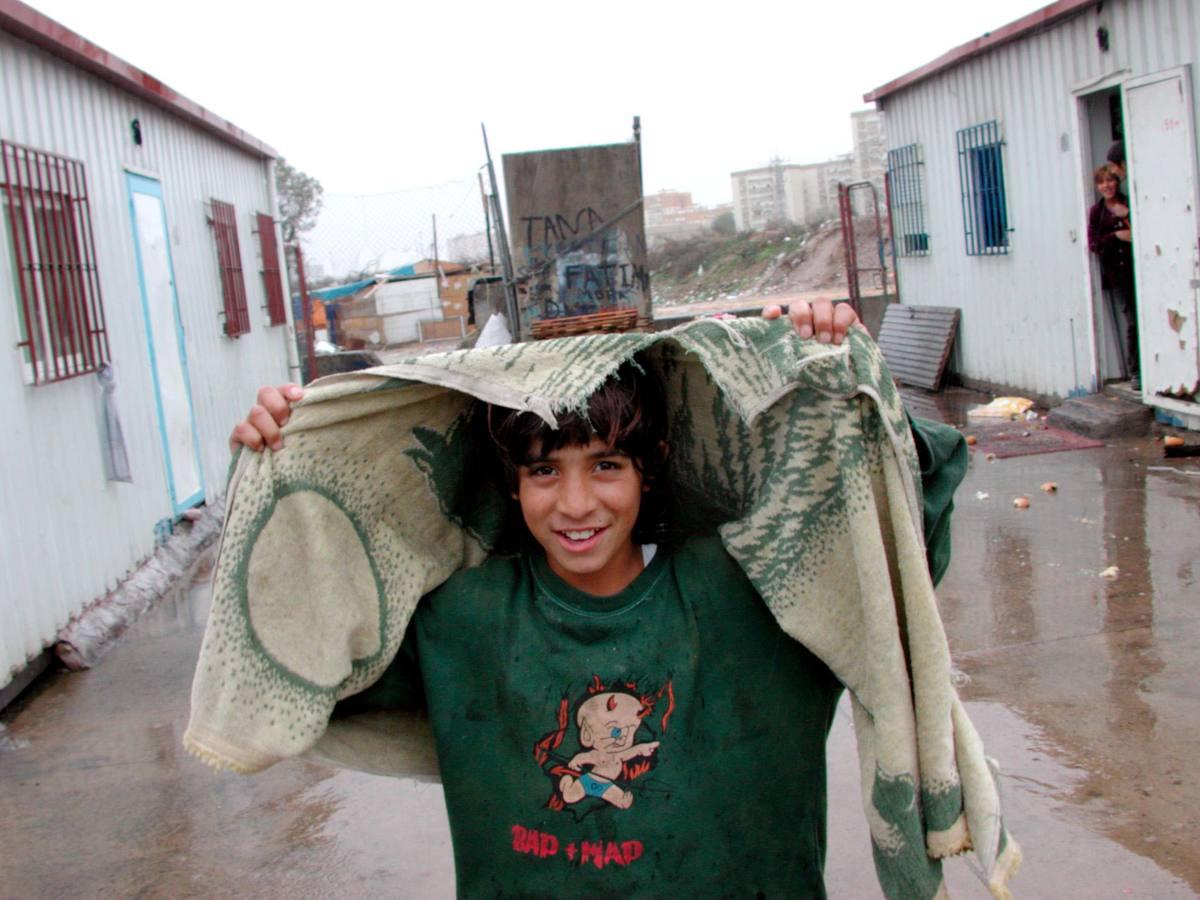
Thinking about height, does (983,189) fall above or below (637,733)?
above

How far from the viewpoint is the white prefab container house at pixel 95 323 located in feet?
18.5

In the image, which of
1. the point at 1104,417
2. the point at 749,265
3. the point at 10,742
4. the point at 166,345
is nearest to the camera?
the point at 10,742

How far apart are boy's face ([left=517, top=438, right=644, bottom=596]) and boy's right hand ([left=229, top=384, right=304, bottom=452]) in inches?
13.9

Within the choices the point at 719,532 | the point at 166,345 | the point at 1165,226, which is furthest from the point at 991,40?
the point at 719,532

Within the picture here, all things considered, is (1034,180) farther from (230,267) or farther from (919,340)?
(230,267)

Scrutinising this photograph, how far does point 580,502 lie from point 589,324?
786cm

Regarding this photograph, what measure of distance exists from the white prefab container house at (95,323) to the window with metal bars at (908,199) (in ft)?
24.1

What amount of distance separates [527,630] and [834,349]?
606 millimetres

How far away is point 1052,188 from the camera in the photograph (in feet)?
33.9

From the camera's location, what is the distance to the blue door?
8.06 m

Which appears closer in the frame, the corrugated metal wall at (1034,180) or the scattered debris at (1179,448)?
the scattered debris at (1179,448)

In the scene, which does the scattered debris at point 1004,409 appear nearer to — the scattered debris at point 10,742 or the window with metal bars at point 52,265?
the window with metal bars at point 52,265

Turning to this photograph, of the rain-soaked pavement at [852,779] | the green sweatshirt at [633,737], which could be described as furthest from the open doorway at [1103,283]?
the green sweatshirt at [633,737]

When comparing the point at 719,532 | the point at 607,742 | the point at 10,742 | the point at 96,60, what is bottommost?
the point at 10,742
